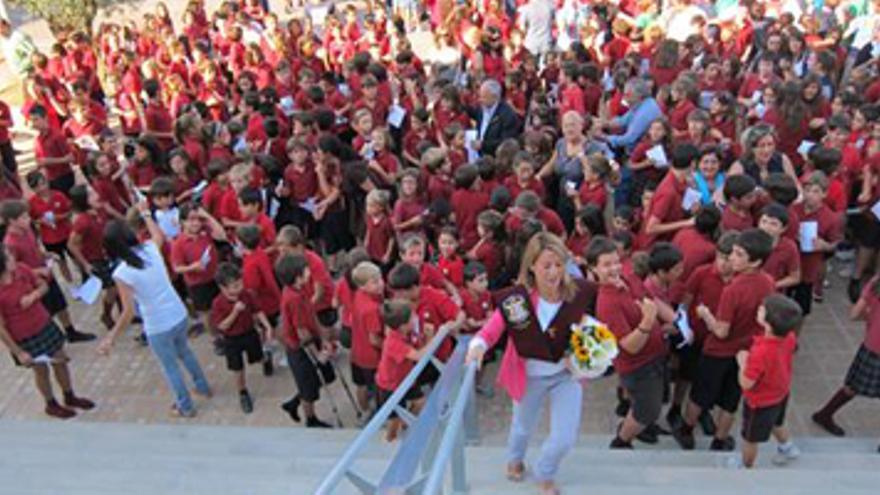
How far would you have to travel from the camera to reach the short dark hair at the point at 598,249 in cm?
489

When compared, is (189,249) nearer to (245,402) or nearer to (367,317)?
(245,402)

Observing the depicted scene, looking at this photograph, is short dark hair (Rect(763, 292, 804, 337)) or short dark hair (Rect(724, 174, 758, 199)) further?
short dark hair (Rect(724, 174, 758, 199))

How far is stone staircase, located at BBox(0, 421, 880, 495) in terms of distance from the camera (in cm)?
462

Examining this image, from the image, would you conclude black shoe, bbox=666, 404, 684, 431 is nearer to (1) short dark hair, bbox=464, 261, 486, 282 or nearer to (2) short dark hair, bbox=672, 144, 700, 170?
(1) short dark hair, bbox=464, 261, 486, 282

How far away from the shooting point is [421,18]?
60.9 feet

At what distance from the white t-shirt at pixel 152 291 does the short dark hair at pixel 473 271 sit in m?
2.17

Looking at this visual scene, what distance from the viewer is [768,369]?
15.4ft

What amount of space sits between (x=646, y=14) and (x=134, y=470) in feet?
32.3

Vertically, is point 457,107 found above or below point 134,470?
above

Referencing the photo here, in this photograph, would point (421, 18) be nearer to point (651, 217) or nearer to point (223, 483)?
point (651, 217)

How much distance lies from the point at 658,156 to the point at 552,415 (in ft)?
12.2

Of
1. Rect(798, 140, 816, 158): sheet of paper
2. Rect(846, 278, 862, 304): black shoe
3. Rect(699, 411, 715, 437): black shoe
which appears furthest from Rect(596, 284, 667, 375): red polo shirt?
Rect(798, 140, 816, 158): sheet of paper

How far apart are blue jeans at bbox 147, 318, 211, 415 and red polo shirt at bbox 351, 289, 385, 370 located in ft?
5.02

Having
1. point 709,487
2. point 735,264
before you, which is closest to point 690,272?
point 735,264
